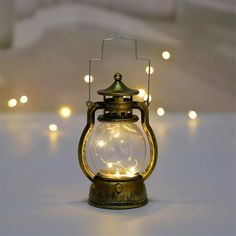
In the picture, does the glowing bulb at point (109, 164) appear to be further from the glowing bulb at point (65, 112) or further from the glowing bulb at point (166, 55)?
the glowing bulb at point (166, 55)

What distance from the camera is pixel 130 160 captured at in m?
1.32

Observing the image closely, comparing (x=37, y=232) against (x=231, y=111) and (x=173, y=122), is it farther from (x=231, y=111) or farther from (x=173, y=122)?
(x=231, y=111)

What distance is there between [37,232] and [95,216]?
12 centimetres

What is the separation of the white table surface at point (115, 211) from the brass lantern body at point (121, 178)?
0.06ft

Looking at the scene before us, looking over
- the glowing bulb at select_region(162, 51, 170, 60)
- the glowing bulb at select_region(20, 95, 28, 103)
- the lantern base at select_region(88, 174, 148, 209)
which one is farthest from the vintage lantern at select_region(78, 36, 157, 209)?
the glowing bulb at select_region(162, 51, 170, 60)

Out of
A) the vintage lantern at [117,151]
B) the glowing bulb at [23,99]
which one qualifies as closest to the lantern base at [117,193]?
the vintage lantern at [117,151]

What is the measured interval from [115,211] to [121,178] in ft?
0.19

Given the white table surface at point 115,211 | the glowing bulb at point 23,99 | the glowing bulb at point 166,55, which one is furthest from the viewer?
the glowing bulb at point 166,55

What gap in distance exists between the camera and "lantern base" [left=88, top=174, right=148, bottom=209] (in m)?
1.29

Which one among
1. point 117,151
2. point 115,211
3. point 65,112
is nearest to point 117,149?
point 117,151

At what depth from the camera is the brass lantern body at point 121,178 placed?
127cm

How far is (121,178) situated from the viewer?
130 centimetres

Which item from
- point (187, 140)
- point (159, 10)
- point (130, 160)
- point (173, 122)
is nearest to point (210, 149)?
point (187, 140)

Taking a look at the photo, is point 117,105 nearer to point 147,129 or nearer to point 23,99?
point 147,129
